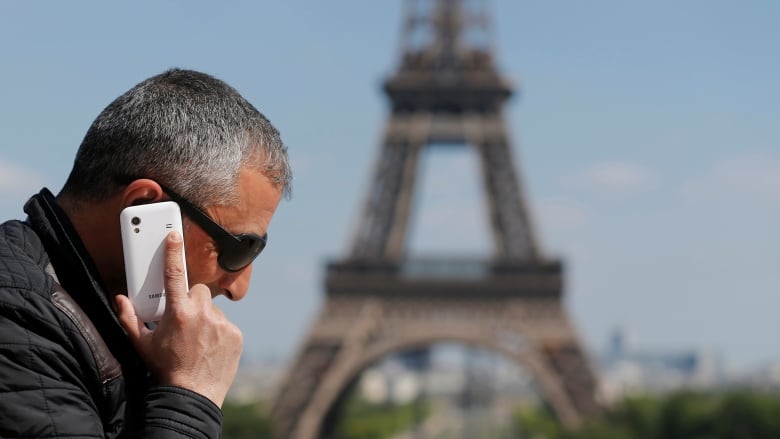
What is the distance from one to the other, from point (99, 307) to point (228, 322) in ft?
0.81

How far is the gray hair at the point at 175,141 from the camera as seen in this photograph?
9.71ft

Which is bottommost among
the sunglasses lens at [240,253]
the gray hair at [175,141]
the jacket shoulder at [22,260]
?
the sunglasses lens at [240,253]

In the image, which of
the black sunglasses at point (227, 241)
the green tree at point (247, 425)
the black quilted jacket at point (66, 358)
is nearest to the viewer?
the black quilted jacket at point (66, 358)

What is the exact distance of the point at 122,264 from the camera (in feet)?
9.93

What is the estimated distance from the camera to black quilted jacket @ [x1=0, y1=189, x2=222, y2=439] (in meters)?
2.65

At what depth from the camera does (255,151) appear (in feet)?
10.1

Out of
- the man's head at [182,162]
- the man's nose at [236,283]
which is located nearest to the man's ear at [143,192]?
the man's head at [182,162]

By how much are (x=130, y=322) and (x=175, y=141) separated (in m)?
0.36

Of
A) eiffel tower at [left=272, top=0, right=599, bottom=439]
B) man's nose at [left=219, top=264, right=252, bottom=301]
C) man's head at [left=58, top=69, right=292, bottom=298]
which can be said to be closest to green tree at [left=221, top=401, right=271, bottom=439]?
eiffel tower at [left=272, top=0, right=599, bottom=439]

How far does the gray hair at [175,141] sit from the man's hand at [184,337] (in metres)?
0.14

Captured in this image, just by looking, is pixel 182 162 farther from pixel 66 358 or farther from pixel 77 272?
pixel 66 358

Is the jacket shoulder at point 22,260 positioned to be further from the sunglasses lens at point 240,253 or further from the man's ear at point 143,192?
the sunglasses lens at point 240,253

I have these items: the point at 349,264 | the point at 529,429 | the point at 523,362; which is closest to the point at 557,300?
the point at 523,362

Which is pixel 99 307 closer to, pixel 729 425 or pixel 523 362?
pixel 523 362
